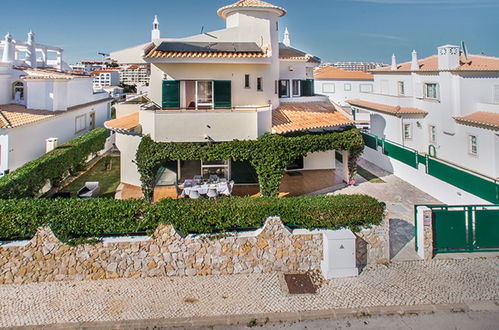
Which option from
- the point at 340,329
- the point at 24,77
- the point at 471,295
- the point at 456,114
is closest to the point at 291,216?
the point at 340,329

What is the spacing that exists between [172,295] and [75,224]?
416 cm

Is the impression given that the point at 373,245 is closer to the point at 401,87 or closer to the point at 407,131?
the point at 407,131

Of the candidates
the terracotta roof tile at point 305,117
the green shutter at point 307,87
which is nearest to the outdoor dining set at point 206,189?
the terracotta roof tile at point 305,117

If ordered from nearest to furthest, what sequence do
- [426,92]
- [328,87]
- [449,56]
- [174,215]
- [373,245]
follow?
[174,215] < [373,245] < [449,56] < [426,92] < [328,87]

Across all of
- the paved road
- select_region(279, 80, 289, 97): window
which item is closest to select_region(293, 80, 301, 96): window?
select_region(279, 80, 289, 97): window

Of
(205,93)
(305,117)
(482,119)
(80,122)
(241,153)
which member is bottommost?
(241,153)

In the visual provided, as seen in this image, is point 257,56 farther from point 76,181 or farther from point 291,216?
point 76,181

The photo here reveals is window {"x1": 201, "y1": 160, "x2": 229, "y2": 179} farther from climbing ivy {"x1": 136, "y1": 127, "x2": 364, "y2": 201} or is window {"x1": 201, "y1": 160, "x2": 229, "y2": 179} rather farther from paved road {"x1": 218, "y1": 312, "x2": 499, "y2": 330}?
paved road {"x1": 218, "y1": 312, "x2": 499, "y2": 330}

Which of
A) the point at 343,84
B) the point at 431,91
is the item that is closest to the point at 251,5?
the point at 431,91

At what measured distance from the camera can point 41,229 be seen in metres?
11.4

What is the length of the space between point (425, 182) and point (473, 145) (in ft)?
27.8

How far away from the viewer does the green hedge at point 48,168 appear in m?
15.3

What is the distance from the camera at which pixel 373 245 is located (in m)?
12.4

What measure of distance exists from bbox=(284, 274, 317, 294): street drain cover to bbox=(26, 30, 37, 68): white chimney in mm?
44361
